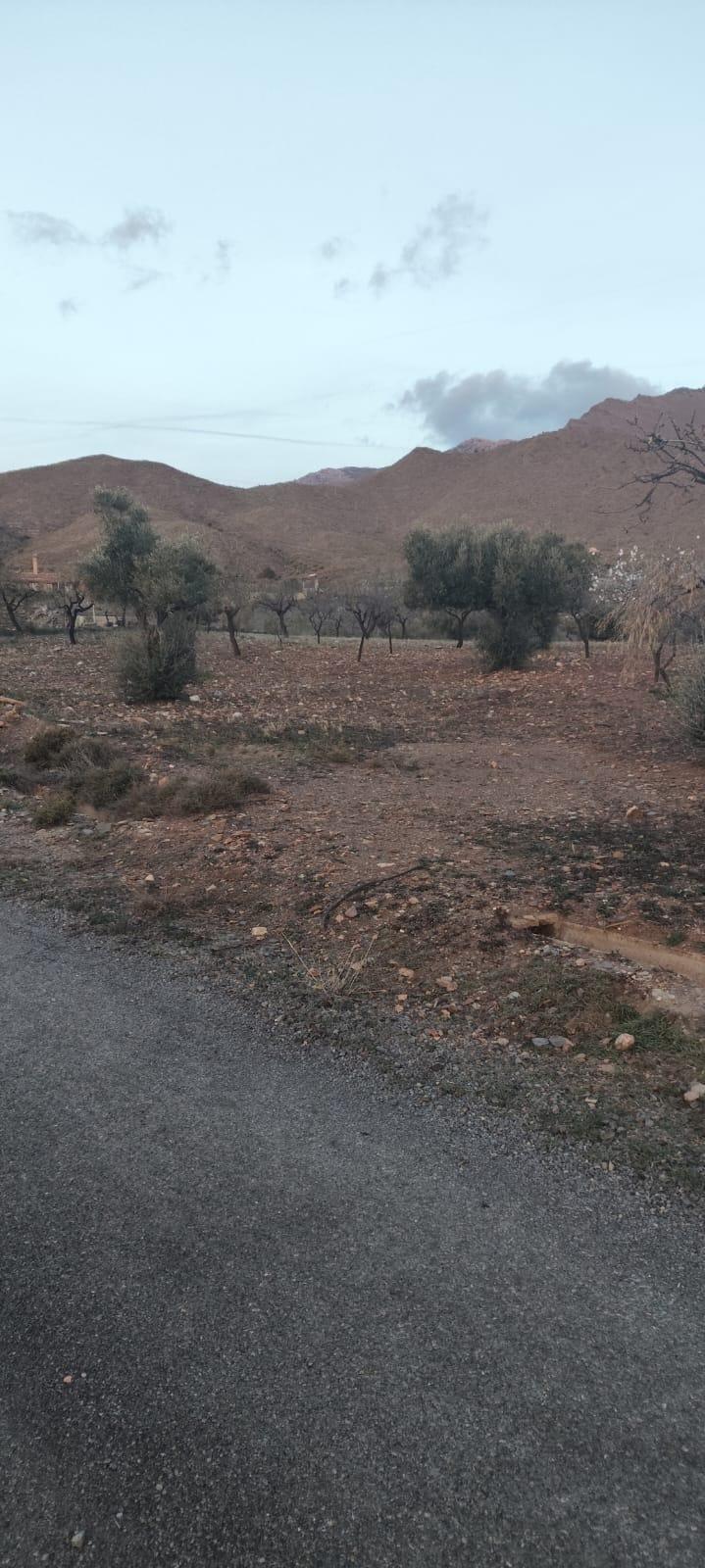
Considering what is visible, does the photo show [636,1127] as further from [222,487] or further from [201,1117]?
[222,487]

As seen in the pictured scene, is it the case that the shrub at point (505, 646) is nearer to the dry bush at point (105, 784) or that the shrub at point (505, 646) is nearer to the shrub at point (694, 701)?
the shrub at point (694, 701)

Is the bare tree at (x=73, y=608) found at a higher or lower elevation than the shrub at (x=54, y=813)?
higher

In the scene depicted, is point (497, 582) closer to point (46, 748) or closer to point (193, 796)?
point (46, 748)

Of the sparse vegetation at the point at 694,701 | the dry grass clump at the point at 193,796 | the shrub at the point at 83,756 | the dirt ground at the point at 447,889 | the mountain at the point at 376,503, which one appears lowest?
the dirt ground at the point at 447,889

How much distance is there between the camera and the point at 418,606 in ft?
102

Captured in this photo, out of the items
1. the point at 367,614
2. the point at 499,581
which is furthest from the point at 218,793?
the point at 367,614

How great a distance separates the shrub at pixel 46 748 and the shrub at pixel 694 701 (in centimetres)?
899

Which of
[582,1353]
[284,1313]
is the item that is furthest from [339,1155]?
[582,1353]

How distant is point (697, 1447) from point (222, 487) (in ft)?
342

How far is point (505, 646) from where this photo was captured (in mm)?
23203

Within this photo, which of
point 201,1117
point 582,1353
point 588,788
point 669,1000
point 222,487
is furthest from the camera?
point 222,487

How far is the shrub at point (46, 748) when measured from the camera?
36.3 ft

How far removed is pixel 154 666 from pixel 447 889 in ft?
39.6

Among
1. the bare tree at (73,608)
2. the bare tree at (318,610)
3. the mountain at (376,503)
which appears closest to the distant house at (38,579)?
the mountain at (376,503)
